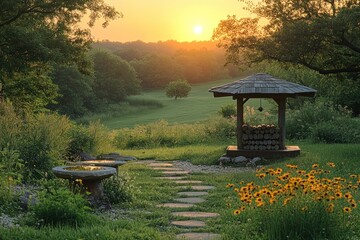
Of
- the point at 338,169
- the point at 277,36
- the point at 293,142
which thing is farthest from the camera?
the point at 293,142

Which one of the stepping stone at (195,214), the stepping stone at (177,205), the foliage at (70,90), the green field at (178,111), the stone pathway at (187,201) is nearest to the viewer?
the stone pathway at (187,201)

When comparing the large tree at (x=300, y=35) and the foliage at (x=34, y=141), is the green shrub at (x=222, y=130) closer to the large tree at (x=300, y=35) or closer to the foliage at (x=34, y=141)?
the large tree at (x=300, y=35)

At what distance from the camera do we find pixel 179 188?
9.27m

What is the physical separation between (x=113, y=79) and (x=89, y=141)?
145 ft

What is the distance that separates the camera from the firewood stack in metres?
14.0

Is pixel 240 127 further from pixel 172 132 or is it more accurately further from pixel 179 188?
pixel 172 132

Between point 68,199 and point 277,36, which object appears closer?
point 68,199

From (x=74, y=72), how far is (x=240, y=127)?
3632 cm

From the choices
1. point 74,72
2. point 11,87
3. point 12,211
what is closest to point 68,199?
point 12,211

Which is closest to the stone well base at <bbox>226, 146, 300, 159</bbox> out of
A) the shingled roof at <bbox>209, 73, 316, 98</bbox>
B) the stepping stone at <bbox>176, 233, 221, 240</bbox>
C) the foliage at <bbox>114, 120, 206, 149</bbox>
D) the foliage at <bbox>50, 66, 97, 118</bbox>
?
the shingled roof at <bbox>209, 73, 316, 98</bbox>

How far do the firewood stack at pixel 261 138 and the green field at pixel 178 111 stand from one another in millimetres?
22476

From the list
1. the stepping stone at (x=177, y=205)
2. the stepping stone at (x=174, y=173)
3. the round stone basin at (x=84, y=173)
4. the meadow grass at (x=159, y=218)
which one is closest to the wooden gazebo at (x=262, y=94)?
the meadow grass at (x=159, y=218)

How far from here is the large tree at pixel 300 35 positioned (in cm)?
1298

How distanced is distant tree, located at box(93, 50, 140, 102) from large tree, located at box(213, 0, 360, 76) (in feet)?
142
